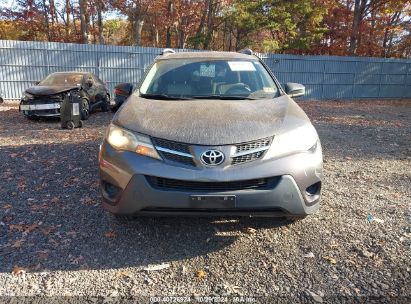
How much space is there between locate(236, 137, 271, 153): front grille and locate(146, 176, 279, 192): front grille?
0.26 m

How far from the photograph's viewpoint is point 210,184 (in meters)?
2.64

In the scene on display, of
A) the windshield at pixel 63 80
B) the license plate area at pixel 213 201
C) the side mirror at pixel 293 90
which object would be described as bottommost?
the license plate area at pixel 213 201

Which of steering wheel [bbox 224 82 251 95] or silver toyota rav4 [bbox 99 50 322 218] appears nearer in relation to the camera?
silver toyota rav4 [bbox 99 50 322 218]

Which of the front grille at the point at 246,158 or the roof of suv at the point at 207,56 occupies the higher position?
the roof of suv at the point at 207,56

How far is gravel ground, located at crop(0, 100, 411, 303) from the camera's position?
2.52 m

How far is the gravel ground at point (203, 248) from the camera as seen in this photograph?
2.52 meters

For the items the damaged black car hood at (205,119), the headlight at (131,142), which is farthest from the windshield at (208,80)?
the headlight at (131,142)

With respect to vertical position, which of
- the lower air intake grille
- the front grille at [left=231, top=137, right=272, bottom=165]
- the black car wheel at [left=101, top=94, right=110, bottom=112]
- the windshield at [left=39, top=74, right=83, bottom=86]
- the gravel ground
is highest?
the windshield at [left=39, top=74, right=83, bottom=86]

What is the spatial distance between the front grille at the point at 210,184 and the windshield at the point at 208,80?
134cm

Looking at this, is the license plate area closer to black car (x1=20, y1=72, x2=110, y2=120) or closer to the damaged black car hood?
the damaged black car hood

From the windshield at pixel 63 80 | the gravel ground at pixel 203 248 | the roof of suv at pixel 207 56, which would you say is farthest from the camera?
the windshield at pixel 63 80

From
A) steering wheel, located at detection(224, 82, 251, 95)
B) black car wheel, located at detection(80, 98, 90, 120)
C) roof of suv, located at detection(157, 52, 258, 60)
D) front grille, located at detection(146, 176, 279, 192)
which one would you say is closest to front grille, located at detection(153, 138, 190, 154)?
front grille, located at detection(146, 176, 279, 192)

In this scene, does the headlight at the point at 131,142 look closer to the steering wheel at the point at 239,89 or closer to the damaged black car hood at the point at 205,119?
the damaged black car hood at the point at 205,119

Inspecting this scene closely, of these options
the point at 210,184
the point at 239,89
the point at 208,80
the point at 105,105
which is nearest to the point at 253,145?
the point at 210,184
